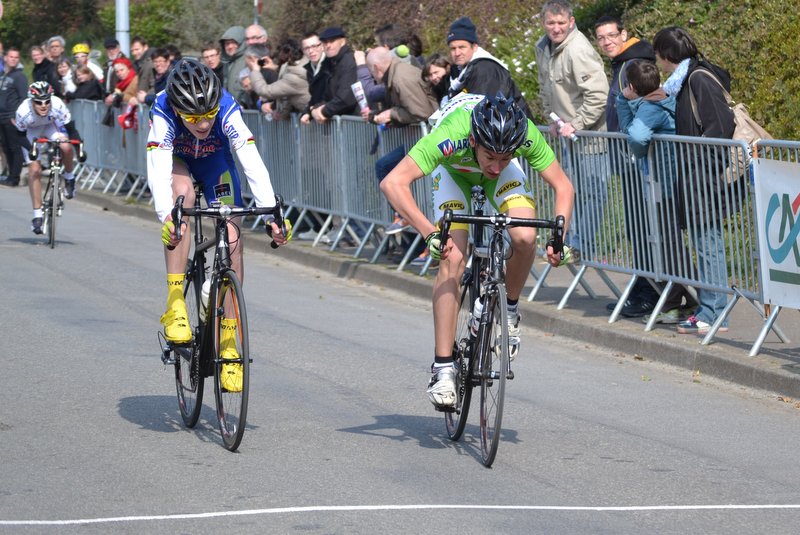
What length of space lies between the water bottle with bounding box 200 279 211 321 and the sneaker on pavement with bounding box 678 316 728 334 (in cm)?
448

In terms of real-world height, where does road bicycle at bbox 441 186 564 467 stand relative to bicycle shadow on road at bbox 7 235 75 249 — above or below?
above

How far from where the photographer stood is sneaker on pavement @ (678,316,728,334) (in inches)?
434

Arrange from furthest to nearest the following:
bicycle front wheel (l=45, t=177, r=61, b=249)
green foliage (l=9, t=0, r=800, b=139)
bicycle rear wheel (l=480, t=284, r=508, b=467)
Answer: bicycle front wheel (l=45, t=177, r=61, b=249), green foliage (l=9, t=0, r=800, b=139), bicycle rear wheel (l=480, t=284, r=508, b=467)

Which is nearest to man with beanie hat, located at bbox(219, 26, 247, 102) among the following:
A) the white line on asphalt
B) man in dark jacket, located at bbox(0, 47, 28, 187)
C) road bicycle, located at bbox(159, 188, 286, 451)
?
man in dark jacket, located at bbox(0, 47, 28, 187)

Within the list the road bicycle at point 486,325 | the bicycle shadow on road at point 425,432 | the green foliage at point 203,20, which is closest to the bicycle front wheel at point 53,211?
the bicycle shadow on road at point 425,432

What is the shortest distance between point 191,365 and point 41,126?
10653 mm

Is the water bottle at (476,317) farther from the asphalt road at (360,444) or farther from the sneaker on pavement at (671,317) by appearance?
the sneaker on pavement at (671,317)

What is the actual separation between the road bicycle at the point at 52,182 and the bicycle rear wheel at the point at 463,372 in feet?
33.1

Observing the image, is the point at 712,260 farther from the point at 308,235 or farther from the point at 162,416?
the point at 308,235

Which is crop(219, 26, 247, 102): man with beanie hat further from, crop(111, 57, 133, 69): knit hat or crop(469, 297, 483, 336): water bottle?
crop(469, 297, 483, 336): water bottle

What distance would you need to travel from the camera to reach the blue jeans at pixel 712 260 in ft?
34.7

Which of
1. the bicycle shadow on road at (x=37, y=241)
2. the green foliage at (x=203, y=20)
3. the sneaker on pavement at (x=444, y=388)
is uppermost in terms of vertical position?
the green foliage at (x=203, y=20)

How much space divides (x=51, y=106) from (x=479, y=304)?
11.6 meters

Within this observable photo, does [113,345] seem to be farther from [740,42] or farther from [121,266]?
[740,42]
